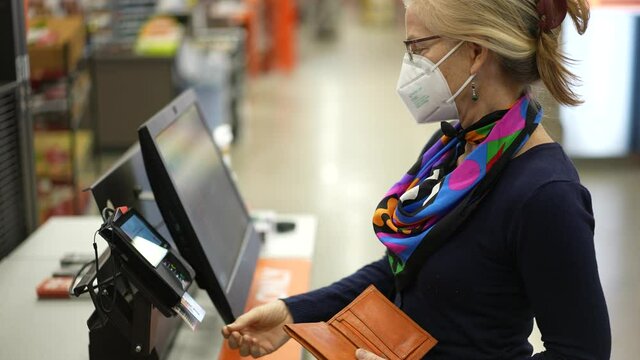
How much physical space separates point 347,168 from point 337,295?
4.91 m

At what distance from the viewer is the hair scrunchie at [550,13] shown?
5.37 ft

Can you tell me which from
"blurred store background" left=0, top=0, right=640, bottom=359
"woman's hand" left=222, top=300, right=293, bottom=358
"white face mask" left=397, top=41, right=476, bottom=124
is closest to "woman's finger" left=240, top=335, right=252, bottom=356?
"woman's hand" left=222, top=300, right=293, bottom=358

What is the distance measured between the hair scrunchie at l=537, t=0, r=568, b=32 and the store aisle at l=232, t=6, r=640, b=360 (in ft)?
8.06

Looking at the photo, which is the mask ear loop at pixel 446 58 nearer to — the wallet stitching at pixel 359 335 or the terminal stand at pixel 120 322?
the wallet stitching at pixel 359 335

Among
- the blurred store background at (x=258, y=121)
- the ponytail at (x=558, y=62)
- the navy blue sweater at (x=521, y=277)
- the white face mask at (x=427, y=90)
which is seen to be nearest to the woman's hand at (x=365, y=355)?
the navy blue sweater at (x=521, y=277)

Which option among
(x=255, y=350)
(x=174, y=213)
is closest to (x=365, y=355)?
(x=255, y=350)

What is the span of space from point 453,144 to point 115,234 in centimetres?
74

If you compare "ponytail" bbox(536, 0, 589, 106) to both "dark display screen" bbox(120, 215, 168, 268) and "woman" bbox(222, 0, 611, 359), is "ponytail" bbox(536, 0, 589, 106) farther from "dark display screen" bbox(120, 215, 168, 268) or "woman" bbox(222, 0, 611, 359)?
"dark display screen" bbox(120, 215, 168, 268)

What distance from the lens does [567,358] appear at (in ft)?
4.99

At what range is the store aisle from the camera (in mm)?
4797

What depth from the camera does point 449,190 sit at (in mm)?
1699

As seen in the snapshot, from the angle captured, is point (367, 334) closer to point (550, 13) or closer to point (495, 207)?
point (495, 207)

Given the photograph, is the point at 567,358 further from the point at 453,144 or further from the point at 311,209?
the point at 311,209

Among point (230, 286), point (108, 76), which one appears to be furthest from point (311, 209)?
point (230, 286)
